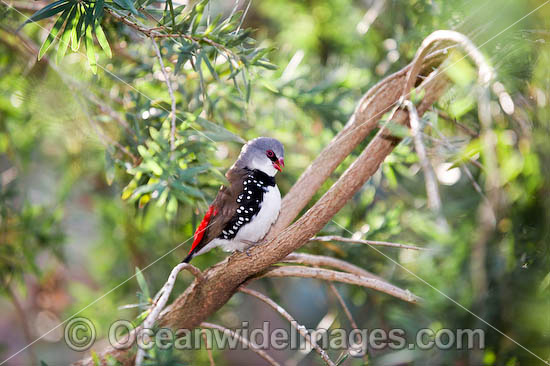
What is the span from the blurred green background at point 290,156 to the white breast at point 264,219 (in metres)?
0.23

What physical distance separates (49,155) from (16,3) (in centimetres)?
193

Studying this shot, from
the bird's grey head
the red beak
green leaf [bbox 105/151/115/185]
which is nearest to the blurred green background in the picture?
green leaf [bbox 105/151/115/185]

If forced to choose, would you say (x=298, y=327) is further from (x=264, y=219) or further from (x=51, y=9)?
(x=51, y=9)

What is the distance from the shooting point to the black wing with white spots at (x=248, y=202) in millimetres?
2133

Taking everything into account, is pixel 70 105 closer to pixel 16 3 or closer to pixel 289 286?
pixel 16 3

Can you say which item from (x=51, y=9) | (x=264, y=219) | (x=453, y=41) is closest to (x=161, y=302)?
(x=264, y=219)

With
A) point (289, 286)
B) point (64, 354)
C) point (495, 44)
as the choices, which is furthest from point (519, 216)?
point (64, 354)

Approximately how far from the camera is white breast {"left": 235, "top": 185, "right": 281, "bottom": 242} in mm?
2096

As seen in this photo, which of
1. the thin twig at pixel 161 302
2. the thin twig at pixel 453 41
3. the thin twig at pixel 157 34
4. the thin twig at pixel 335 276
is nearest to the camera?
the thin twig at pixel 453 41

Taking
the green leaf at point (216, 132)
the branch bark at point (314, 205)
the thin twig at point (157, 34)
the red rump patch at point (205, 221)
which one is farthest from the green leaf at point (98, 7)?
the branch bark at point (314, 205)

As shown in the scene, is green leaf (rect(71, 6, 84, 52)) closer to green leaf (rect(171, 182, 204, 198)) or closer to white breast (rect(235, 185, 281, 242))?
green leaf (rect(171, 182, 204, 198))

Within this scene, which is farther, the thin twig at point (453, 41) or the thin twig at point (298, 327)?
A: the thin twig at point (298, 327)

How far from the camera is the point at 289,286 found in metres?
A: 4.59

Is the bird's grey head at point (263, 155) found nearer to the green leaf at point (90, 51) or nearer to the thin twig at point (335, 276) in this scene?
the thin twig at point (335, 276)
